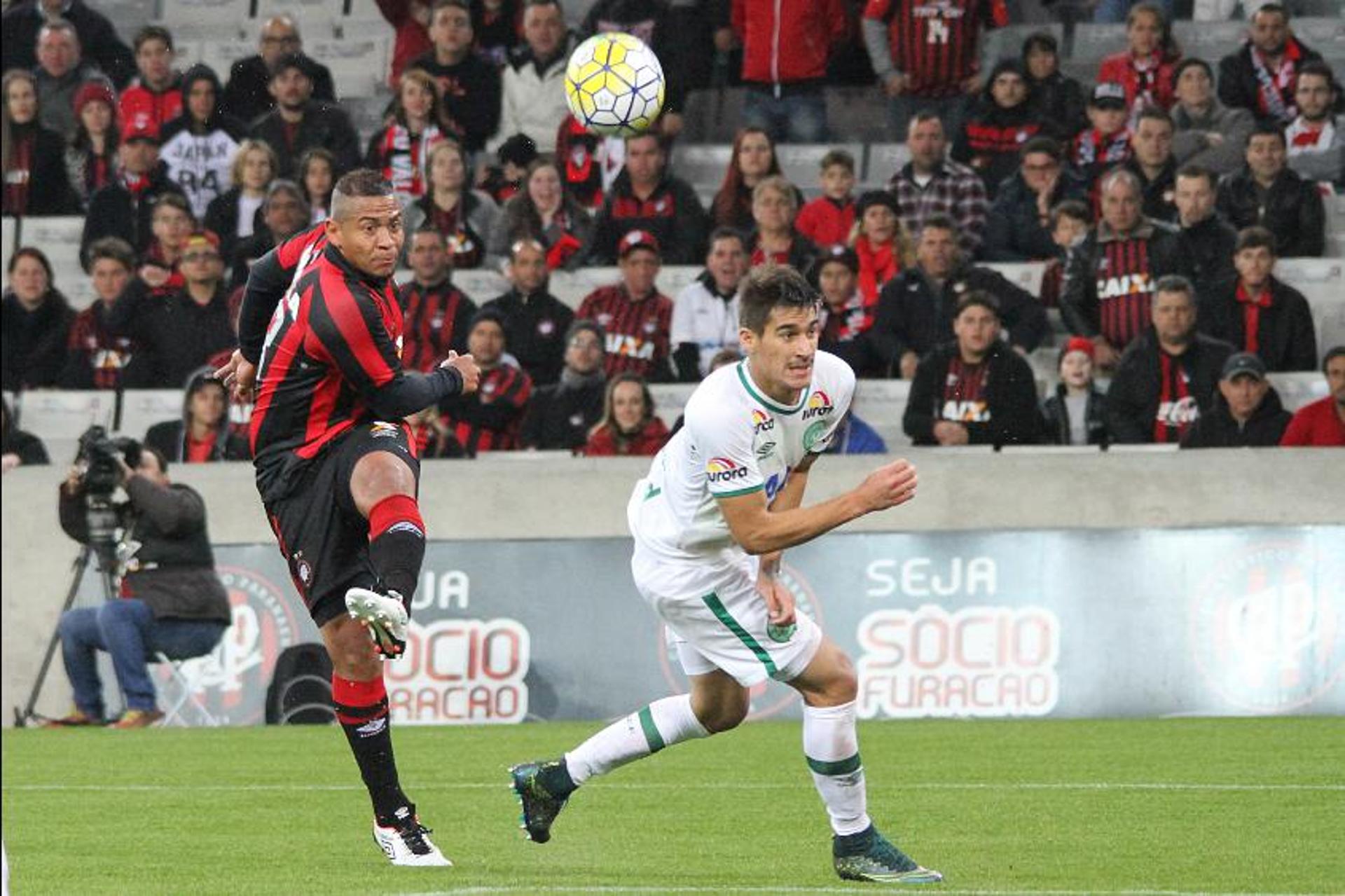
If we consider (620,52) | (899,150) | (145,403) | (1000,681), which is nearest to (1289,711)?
(1000,681)

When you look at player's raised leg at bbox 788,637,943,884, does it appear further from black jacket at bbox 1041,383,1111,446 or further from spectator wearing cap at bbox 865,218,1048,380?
spectator wearing cap at bbox 865,218,1048,380

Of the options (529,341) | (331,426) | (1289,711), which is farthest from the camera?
(529,341)

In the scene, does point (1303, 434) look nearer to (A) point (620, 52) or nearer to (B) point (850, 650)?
(B) point (850, 650)

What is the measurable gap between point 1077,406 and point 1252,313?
1290 millimetres

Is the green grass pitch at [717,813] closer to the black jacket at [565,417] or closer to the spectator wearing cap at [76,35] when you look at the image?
the black jacket at [565,417]

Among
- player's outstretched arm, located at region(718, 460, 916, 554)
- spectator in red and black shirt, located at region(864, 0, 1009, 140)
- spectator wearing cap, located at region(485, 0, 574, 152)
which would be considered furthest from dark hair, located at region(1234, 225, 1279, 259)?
player's outstretched arm, located at region(718, 460, 916, 554)

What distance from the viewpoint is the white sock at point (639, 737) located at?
7.26 meters

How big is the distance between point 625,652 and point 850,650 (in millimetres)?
1337

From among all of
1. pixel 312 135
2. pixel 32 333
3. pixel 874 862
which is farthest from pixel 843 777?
pixel 312 135

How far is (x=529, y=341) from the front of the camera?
1585 cm

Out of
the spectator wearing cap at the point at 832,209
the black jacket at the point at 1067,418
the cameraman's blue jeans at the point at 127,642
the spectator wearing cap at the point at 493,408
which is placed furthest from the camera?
the spectator wearing cap at the point at 832,209

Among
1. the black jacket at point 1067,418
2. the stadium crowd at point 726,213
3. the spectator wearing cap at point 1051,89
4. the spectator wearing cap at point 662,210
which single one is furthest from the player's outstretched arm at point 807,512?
the spectator wearing cap at point 1051,89

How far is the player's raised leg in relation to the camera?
6.47m

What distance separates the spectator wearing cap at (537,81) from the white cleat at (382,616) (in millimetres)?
11327
